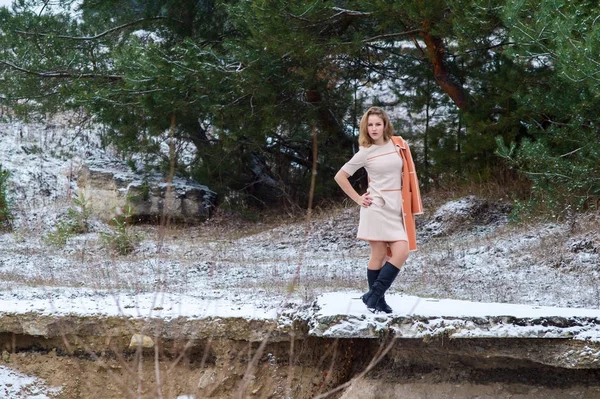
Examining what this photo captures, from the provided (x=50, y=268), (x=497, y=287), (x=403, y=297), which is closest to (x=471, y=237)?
(x=497, y=287)

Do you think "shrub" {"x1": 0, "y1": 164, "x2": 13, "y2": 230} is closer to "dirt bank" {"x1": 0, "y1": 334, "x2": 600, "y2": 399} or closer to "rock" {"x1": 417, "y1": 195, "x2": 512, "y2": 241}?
"rock" {"x1": 417, "y1": 195, "x2": 512, "y2": 241}

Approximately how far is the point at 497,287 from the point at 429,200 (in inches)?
207

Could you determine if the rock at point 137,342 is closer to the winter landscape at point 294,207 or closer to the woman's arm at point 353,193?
the winter landscape at point 294,207

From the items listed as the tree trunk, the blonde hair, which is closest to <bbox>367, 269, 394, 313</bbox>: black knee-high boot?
the blonde hair

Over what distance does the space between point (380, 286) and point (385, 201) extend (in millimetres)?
556

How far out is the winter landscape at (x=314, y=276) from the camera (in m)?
4.78

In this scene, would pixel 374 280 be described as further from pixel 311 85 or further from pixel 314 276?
pixel 311 85

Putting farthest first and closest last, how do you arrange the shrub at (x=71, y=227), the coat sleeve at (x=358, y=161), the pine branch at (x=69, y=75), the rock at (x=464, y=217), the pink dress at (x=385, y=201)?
the pine branch at (x=69, y=75), the rock at (x=464, y=217), the shrub at (x=71, y=227), the coat sleeve at (x=358, y=161), the pink dress at (x=385, y=201)

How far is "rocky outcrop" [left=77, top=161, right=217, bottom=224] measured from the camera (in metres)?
13.0

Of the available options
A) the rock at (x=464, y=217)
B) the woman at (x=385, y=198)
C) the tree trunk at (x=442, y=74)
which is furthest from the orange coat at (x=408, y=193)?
the tree trunk at (x=442, y=74)

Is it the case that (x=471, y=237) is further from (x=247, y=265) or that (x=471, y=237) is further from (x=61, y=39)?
(x=61, y=39)

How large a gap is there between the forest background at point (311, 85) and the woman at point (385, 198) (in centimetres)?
328

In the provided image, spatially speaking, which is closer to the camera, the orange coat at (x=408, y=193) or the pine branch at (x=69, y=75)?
the orange coat at (x=408, y=193)

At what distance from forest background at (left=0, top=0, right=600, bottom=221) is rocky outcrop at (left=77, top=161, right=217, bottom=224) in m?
0.37
